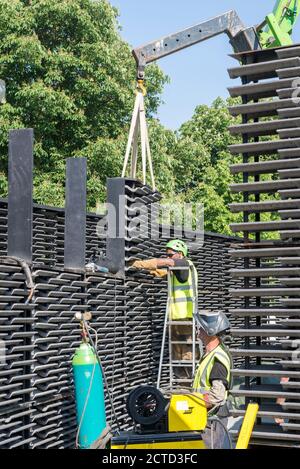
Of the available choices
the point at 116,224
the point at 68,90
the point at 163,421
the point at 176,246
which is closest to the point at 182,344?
the point at 176,246

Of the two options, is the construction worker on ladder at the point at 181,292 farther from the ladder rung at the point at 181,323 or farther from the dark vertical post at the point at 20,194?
the dark vertical post at the point at 20,194

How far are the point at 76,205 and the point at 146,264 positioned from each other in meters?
2.20

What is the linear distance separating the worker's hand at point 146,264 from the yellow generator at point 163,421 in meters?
4.56

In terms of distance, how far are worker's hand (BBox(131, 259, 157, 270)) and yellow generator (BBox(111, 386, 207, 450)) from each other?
180 inches

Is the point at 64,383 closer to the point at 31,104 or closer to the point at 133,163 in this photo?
the point at 133,163

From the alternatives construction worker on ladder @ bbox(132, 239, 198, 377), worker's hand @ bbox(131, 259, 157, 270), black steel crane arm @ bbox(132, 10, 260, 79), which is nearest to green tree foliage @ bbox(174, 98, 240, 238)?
black steel crane arm @ bbox(132, 10, 260, 79)

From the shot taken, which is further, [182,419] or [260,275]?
[260,275]

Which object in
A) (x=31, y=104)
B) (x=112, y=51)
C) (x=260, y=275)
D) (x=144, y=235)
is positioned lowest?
(x=260, y=275)

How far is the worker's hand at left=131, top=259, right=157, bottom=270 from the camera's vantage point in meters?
11.1

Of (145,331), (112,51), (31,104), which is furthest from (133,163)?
(112,51)

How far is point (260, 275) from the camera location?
300 inches

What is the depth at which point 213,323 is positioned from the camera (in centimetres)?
755

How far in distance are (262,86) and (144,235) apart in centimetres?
429

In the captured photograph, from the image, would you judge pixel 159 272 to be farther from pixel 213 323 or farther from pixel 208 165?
pixel 208 165
